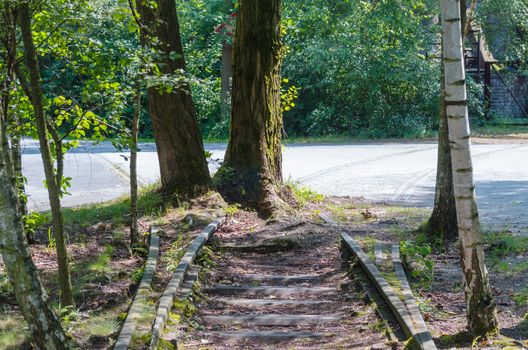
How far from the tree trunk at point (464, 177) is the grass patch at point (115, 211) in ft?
20.5

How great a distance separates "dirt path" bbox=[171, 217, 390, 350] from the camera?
7.11 metres

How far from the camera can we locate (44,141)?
7.20 metres

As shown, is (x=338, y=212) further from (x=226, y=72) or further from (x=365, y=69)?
(x=365, y=69)

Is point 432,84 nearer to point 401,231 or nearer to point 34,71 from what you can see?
point 401,231

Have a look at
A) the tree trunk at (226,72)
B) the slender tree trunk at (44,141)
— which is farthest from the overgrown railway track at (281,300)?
the tree trunk at (226,72)

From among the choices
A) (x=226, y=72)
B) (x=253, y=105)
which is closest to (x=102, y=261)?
(x=253, y=105)

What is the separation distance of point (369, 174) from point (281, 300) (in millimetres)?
12046

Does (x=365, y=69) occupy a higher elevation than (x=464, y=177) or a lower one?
higher

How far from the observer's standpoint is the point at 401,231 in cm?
1147

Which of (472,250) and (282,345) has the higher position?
(472,250)

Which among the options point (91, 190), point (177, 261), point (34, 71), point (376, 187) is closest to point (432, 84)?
point (376, 187)

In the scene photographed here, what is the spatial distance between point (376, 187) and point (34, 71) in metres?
11.6

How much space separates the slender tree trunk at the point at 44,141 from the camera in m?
7.03

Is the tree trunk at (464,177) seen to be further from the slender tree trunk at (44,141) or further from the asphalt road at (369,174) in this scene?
the asphalt road at (369,174)
